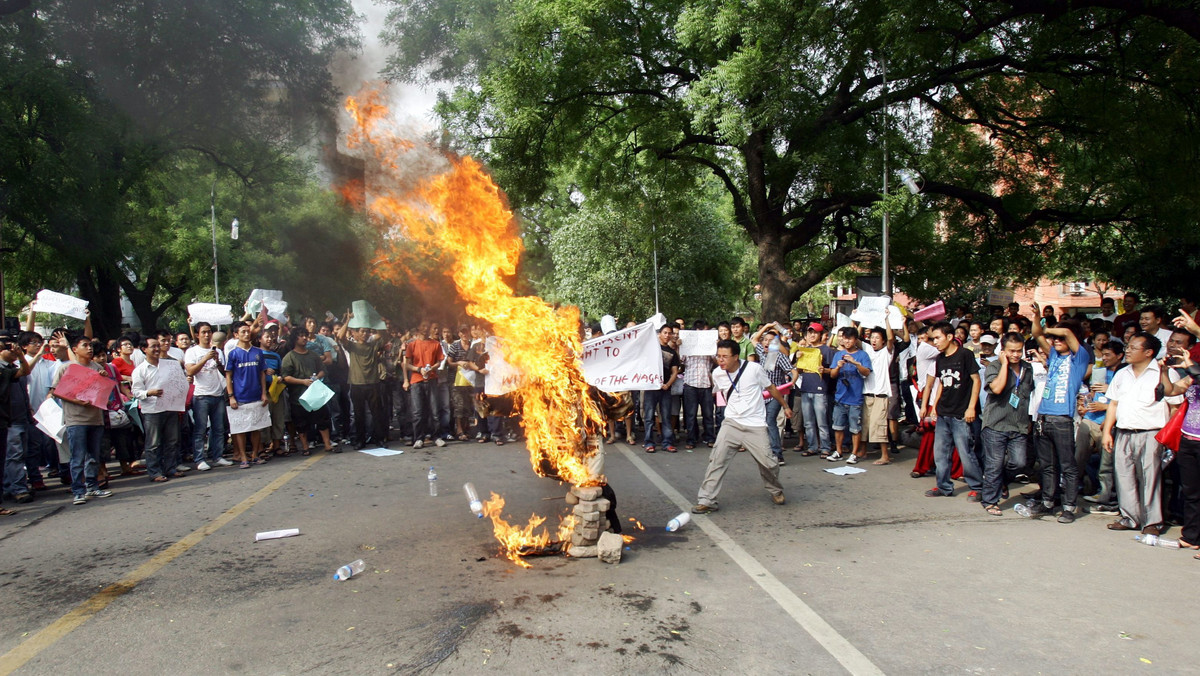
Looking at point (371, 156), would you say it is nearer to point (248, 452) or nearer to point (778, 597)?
point (248, 452)

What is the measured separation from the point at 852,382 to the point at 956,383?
234 cm

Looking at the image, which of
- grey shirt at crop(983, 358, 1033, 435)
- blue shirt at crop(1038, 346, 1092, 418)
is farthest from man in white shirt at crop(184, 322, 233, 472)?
blue shirt at crop(1038, 346, 1092, 418)

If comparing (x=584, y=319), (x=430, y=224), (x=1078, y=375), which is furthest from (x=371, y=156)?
(x=584, y=319)

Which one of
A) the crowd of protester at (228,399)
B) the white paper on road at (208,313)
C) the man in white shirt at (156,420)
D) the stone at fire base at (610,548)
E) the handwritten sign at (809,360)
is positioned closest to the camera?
the stone at fire base at (610,548)

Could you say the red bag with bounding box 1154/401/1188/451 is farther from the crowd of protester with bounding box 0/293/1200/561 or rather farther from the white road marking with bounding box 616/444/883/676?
the white road marking with bounding box 616/444/883/676

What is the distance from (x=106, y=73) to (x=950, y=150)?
801 inches

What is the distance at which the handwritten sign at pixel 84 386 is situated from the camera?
7.72 metres

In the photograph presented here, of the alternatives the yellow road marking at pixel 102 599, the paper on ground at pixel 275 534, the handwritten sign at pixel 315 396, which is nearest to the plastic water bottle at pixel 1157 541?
the paper on ground at pixel 275 534

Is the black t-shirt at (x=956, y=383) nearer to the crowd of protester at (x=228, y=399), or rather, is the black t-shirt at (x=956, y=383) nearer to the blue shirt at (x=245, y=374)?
the crowd of protester at (x=228, y=399)

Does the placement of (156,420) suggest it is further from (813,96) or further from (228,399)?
(813,96)

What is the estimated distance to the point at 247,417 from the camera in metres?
9.98

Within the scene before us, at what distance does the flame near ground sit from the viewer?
236 inches

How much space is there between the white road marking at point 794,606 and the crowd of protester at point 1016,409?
53.3 inches

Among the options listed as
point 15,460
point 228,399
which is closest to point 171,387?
point 228,399
